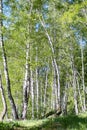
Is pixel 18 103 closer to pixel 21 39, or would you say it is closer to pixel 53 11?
pixel 53 11

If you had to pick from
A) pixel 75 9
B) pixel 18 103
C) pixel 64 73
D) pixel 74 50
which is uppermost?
pixel 75 9

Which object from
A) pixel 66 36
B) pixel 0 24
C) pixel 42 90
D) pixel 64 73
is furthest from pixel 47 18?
pixel 42 90

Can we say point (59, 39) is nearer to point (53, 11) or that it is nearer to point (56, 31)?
point (56, 31)

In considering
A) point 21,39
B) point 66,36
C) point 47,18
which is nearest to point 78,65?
point 66,36

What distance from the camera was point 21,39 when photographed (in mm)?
18906

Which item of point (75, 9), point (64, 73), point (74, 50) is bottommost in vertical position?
point (64, 73)

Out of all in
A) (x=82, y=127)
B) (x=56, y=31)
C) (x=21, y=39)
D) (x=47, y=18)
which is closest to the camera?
(x=82, y=127)

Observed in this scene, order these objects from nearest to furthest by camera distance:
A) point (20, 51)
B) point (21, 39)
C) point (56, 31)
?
point (21, 39) < point (20, 51) < point (56, 31)

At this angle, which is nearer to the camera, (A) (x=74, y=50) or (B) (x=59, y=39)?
(B) (x=59, y=39)

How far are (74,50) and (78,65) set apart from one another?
379 cm

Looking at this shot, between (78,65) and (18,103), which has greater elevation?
(78,65)

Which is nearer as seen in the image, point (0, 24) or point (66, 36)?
point (0, 24)

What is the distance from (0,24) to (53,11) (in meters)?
15.0

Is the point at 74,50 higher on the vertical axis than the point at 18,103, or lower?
higher
